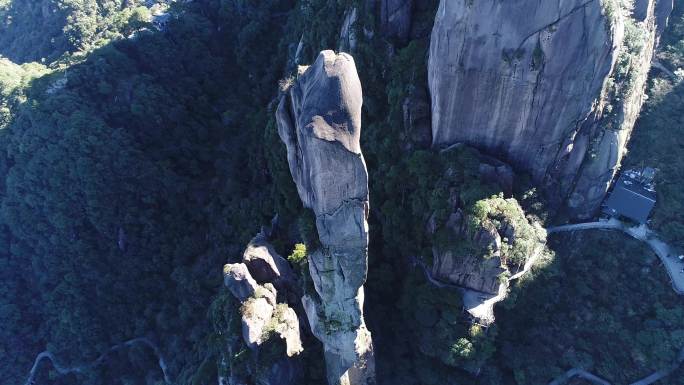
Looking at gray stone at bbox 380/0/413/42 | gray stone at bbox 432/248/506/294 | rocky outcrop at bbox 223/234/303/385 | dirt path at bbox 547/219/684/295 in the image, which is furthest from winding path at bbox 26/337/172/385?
dirt path at bbox 547/219/684/295

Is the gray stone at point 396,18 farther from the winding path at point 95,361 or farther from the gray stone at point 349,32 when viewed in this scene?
the winding path at point 95,361

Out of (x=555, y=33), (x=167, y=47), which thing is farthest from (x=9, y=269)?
(x=555, y=33)

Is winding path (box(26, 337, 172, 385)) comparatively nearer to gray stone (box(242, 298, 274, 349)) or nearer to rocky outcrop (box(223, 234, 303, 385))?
rocky outcrop (box(223, 234, 303, 385))

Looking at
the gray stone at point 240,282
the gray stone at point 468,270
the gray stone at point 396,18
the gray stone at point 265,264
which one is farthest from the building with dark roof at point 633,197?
the gray stone at point 240,282

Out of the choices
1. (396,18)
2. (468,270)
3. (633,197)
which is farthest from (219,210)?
(633,197)

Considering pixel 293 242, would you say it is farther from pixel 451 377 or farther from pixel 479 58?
pixel 479 58

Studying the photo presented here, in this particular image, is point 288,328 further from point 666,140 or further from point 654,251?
point 666,140
